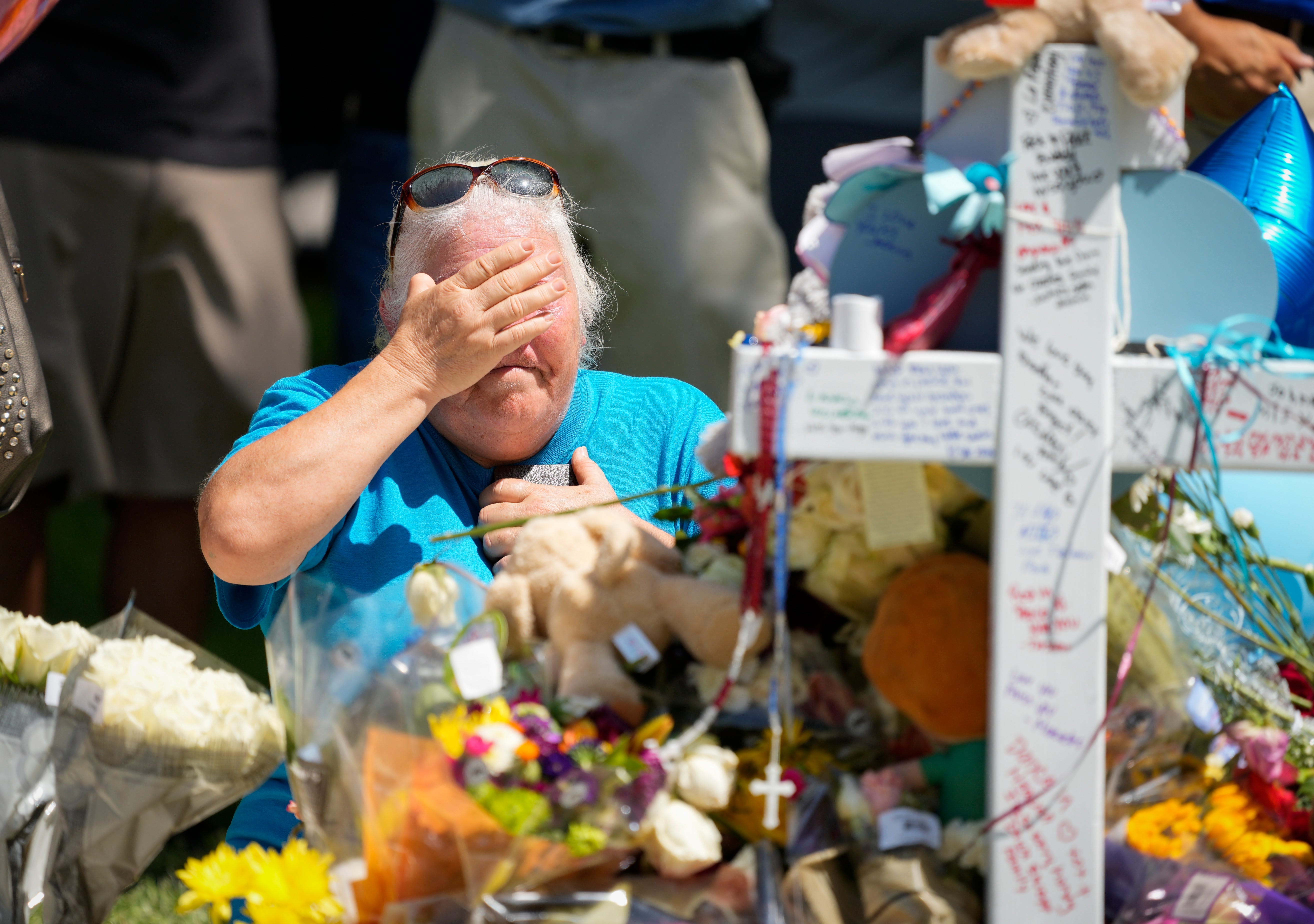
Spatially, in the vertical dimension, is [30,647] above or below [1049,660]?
below

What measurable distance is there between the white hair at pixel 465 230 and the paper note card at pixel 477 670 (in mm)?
808

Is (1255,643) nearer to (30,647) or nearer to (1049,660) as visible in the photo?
(1049,660)

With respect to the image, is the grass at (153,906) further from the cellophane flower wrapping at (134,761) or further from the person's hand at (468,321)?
the person's hand at (468,321)

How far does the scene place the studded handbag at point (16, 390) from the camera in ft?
4.96

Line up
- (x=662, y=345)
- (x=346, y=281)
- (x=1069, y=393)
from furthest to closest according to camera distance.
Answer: (x=346, y=281)
(x=662, y=345)
(x=1069, y=393)

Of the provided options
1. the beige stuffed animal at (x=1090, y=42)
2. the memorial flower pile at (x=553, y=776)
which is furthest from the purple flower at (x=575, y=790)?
the beige stuffed animal at (x=1090, y=42)

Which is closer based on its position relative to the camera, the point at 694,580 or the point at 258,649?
the point at 694,580

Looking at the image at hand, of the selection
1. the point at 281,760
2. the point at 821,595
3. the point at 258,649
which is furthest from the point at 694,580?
the point at 258,649

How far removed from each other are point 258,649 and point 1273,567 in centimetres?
307

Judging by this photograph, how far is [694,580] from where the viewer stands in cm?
118

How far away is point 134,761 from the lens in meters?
1.29

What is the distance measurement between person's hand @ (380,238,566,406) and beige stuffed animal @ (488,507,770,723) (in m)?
0.39

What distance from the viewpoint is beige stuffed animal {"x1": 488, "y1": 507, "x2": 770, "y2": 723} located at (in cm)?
113

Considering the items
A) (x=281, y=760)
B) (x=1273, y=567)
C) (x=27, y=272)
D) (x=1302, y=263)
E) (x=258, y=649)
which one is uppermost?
(x=1302, y=263)
